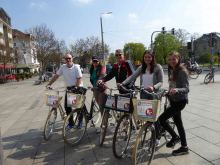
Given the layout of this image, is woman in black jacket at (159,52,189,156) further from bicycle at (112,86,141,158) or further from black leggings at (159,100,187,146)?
bicycle at (112,86,141,158)

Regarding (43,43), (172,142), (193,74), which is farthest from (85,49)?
(172,142)

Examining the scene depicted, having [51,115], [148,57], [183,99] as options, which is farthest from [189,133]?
[51,115]

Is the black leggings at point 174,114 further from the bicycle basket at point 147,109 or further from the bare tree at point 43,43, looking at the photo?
the bare tree at point 43,43

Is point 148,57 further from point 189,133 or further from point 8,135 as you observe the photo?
point 8,135

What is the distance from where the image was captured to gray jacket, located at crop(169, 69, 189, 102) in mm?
4516

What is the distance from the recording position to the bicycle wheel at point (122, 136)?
4695 mm

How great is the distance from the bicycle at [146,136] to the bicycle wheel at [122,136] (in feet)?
1.29

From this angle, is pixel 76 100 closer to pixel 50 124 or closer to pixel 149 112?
pixel 50 124

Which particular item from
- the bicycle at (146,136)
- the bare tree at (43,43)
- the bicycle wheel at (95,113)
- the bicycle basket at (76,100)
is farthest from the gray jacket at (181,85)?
the bare tree at (43,43)

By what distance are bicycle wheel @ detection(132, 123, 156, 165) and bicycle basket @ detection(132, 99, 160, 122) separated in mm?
179

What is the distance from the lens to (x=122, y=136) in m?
4.94

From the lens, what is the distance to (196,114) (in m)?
7.96

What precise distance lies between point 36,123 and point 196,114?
4.58 m

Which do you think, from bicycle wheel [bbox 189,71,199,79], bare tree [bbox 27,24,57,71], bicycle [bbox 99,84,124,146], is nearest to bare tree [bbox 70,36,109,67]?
bare tree [bbox 27,24,57,71]
